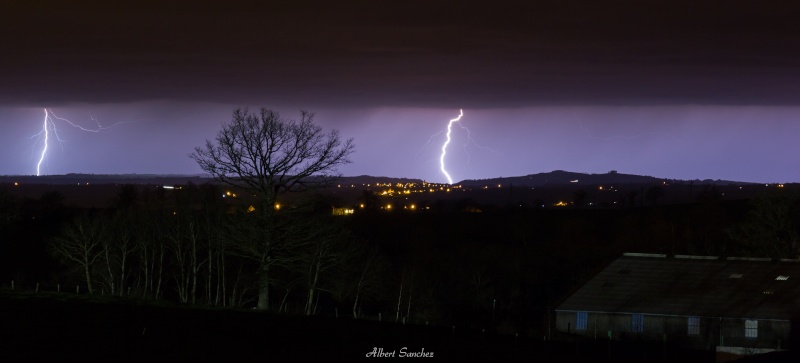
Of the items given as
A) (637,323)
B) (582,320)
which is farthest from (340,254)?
(637,323)

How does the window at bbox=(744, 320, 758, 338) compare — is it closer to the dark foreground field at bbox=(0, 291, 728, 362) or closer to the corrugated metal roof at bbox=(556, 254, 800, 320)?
the corrugated metal roof at bbox=(556, 254, 800, 320)

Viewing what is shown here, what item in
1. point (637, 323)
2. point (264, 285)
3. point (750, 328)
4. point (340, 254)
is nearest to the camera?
point (264, 285)

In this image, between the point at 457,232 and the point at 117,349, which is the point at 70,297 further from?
the point at 457,232

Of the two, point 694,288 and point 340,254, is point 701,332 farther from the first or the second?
point 340,254

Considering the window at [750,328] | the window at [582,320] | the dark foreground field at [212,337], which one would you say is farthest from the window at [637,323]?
the dark foreground field at [212,337]

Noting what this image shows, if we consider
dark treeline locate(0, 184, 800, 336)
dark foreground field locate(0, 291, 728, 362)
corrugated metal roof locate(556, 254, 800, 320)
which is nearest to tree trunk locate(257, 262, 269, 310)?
dark treeline locate(0, 184, 800, 336)

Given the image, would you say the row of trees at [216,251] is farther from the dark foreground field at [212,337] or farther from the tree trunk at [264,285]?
the dark foreground field at [212,337]
